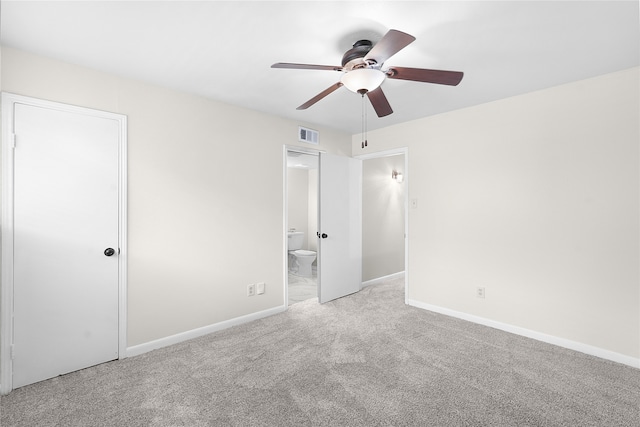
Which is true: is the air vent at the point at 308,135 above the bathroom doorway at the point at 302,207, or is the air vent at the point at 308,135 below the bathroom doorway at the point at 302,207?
above

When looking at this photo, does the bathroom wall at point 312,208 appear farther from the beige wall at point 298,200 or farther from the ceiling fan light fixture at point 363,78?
the ceiling fan light fixture at point 363,78

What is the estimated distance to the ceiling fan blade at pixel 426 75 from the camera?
1.74m

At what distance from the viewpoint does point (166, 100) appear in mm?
2721

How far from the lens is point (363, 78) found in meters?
1.84

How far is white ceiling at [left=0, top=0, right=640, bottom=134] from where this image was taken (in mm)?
1652

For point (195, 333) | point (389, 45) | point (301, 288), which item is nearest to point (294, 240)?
point (301, 288)

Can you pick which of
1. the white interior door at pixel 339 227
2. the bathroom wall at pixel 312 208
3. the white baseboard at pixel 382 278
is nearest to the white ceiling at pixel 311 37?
the white interior door at pixel 339 227

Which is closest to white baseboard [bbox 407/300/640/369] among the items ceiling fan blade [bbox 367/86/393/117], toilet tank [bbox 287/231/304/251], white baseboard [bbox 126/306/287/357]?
white baseboard [bbox 126/306/287/357]

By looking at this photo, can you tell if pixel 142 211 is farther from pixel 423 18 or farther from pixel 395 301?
pixel 395 301

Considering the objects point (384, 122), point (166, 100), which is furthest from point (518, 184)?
point (166, 100)

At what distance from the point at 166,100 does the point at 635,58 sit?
12.5 feet

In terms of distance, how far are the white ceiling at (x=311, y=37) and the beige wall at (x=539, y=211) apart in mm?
395

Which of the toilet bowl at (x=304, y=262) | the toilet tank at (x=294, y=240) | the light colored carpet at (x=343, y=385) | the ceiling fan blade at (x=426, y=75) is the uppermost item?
the ceiling fan blade at (x=426, y=75)

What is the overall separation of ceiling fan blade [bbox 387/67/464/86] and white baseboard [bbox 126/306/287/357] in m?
2.77
